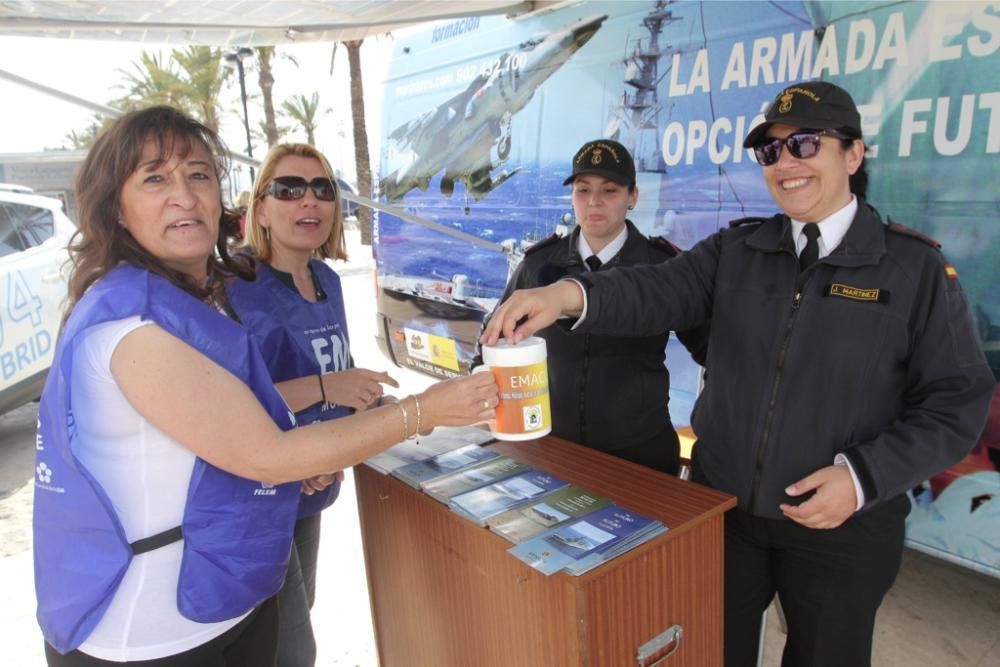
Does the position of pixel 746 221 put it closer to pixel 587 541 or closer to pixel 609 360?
pixel 609 360

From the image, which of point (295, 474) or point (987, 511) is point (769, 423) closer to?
point (295, 474)

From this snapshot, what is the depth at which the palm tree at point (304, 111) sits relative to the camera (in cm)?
2667

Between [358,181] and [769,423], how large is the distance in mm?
16260

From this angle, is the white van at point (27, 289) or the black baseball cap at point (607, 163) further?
the white van at point (27, 289)

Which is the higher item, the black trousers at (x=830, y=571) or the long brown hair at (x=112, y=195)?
the long brown hair at (x=112, y=195)

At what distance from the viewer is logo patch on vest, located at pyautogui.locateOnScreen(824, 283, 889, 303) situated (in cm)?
150

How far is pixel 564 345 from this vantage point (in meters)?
2.29

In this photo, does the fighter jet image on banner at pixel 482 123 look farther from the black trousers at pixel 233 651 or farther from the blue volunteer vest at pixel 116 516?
the black trousers at pixel 233 651

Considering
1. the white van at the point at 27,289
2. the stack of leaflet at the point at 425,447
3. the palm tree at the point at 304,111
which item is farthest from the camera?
the palm tree at the point at 304,111

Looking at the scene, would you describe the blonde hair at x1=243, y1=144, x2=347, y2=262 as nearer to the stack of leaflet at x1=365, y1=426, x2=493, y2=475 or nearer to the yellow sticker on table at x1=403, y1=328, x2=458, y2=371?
the stack of leaflet at x1=365, y1=426, x2=493, y2=475

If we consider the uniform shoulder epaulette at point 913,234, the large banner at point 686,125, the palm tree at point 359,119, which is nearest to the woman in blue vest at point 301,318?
Result: the uniform shoulder epaulette at point 913,234

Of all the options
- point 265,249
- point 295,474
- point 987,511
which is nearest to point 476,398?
point 295,474

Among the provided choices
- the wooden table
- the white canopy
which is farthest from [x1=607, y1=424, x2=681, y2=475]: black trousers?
the white canopy

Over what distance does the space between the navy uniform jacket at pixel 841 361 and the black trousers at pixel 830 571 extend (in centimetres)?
11
